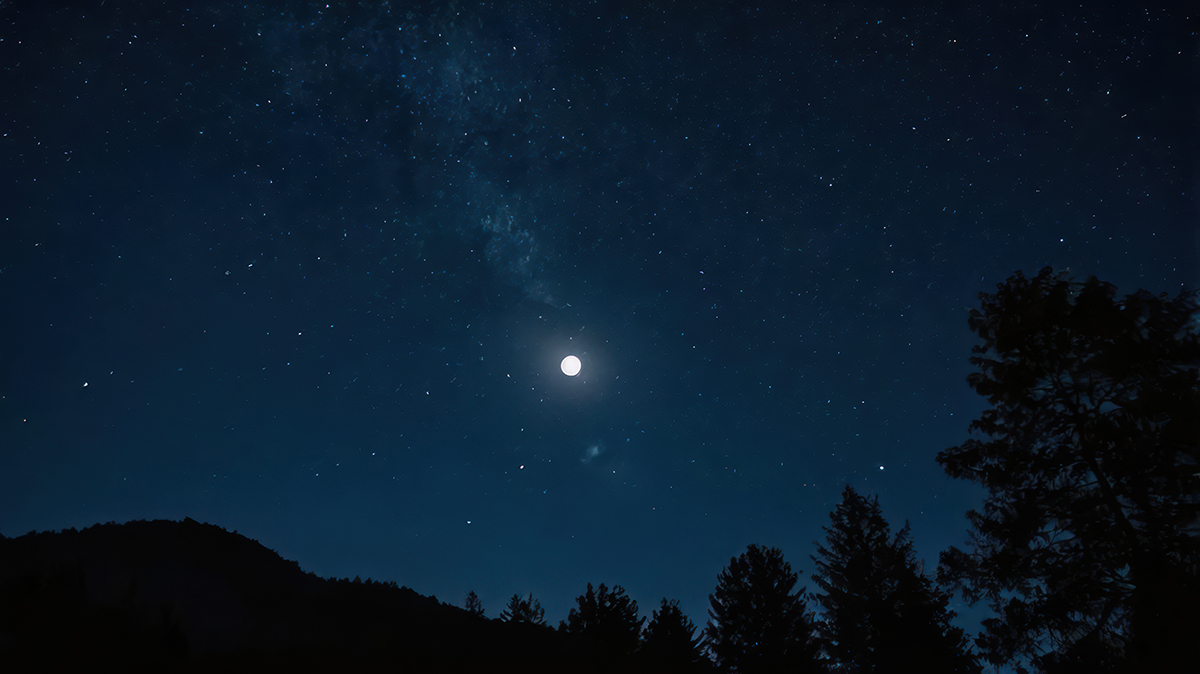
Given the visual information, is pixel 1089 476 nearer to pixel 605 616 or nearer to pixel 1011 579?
pixel 1011 579

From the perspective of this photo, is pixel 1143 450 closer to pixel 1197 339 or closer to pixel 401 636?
pixel 1197 339

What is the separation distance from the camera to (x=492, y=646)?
1841cm

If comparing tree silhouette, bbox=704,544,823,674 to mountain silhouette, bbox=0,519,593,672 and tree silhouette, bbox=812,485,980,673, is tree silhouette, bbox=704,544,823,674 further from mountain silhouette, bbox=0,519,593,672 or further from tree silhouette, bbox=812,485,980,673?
mountain silhouette, bbox=0,519,593,672

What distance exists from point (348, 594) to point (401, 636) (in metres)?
4.58

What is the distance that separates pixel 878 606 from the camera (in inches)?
813

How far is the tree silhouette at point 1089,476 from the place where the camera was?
10.4 meters

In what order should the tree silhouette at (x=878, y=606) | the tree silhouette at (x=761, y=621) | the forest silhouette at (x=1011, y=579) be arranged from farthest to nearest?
the tree silhouette at (x=761, y=621) → the tree silhouette at (x=878, y=606) → the forest silhouette at (x=1011, y=579)

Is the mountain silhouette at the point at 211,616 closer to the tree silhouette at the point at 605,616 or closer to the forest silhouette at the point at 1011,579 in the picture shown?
the forest silhouette at the point at 1011,579

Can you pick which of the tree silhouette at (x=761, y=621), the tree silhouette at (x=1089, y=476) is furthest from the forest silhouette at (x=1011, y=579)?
the tree silhouette at (x=761, y=621)

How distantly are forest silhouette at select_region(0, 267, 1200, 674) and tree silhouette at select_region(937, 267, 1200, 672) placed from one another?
3cm

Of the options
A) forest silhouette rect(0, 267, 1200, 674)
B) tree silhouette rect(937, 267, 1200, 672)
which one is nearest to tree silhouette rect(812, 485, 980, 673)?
forest silhouette rect(0, 267, 1200, 674)

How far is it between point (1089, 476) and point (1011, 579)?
2857 millimetres

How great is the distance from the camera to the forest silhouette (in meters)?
10.4

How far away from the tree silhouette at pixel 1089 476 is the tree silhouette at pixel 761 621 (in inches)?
530
